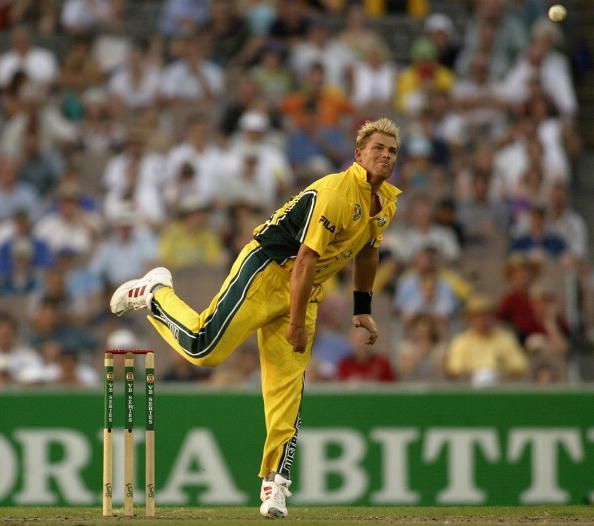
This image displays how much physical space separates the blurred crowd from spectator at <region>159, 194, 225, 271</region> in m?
0.02

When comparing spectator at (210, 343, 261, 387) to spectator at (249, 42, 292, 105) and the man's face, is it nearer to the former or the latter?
spectator at (249, 42, 292, 105)

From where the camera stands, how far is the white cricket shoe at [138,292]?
9.62 metres

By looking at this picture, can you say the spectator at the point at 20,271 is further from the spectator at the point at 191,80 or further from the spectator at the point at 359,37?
the spectator at the point at 359,37

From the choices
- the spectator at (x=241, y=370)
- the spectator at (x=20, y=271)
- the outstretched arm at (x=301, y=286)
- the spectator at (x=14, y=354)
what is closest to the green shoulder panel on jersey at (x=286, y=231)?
the outstretched arm at (x=301, y=286)

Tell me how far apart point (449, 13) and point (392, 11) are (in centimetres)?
77

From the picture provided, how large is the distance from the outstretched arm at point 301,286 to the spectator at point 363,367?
200 inches

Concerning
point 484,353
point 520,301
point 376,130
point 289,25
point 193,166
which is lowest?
point 484,353

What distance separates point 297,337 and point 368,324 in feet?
2.96

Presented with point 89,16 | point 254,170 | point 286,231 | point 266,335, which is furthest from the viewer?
point 89,16

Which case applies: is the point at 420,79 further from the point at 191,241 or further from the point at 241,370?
the point at 241,370

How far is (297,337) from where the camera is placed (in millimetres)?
8719

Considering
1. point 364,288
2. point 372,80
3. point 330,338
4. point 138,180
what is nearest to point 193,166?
point 138,180

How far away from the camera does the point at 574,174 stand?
58.7 ft

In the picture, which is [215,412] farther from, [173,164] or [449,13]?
[449,13]
